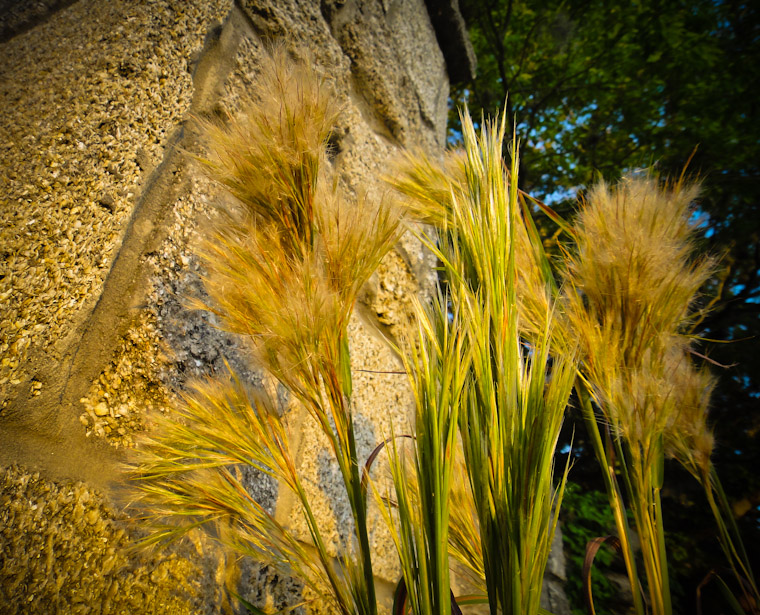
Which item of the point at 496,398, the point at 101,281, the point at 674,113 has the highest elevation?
the point at 674,113

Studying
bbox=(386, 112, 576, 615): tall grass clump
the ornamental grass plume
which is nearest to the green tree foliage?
the ornamental grass plume

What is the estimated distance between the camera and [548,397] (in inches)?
14.8

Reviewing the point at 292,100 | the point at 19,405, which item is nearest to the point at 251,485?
the point at 19,405

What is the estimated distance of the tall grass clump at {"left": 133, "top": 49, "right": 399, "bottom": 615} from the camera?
40 centimetres

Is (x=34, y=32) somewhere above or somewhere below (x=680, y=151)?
below

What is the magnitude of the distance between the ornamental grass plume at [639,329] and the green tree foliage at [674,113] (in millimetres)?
1221

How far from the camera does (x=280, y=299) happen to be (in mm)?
392

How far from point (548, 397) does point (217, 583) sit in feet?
1.63

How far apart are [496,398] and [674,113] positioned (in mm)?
3694

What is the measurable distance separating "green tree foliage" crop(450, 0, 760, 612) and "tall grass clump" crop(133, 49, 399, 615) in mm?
1494

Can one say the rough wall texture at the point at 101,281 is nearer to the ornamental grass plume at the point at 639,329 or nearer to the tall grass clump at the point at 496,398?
the tall grass clump at the point at 496,398

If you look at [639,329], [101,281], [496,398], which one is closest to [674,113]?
[639,329]

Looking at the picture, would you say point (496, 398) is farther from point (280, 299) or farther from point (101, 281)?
point (101, 281)

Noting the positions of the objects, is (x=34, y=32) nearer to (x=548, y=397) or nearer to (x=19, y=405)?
(x=19, y=405)
